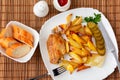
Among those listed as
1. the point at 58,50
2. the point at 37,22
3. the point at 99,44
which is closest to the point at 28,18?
the point at 37,22

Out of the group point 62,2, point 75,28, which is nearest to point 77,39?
point 75,28

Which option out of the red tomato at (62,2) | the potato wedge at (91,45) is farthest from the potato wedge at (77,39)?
the red tomato at (62,2)

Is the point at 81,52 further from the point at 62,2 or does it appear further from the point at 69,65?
the point at 62,2

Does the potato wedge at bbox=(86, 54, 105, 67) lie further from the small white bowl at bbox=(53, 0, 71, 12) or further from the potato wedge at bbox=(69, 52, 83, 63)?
the small white bowl at bbox=(53, 0, 71, 12)

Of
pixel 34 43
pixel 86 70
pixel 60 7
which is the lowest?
pixel 86 70

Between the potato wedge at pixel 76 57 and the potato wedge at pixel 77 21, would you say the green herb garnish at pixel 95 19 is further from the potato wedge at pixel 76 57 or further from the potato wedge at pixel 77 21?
the potato wedge at pixel 76 57

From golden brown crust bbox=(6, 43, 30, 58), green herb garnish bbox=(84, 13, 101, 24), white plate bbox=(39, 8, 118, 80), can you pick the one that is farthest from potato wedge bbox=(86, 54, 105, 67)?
golden brown crust bbox=(6, 43, 30, 58)
